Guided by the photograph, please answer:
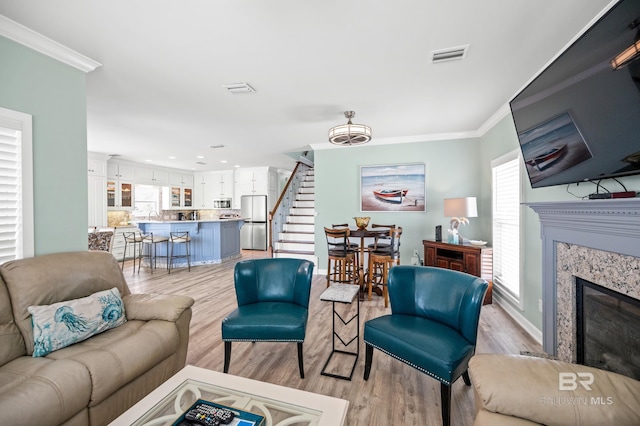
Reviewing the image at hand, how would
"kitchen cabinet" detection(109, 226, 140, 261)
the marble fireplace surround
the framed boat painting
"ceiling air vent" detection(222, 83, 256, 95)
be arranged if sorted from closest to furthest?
1. the marble fireplace surround
2. "ceiling air vent" detection(222, 83, 256, 95)
3. the framed boat painting
4. "kitchen cabinet" detection(109, 226, 140, 261)

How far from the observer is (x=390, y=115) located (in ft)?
12.2

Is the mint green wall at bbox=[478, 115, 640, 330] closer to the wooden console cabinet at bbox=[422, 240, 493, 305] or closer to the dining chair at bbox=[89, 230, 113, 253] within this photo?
the wooden console cabinet at bbox=[422, 240, 493, 305]

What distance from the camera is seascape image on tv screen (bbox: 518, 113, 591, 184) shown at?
1.74 metres

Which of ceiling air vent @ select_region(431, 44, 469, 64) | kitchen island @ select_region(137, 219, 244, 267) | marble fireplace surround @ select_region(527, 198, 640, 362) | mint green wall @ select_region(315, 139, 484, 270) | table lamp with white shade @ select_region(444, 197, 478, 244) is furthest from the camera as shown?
kitchen island @ select_region(137, 219, 244, 267)

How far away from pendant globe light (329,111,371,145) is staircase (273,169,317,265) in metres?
2.76

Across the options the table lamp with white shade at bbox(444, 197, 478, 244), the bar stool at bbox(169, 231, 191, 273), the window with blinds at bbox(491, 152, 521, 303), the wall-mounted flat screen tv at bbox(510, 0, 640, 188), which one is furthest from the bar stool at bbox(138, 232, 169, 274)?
the wall-mounted flat screen tv at bbox(510, 0, 640, 188)

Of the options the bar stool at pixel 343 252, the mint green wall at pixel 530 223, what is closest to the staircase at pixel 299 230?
the bar stool at pixel 343 252

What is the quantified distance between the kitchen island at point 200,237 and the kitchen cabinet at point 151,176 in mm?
1734

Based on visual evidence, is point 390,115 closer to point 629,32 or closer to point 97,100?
point 629,32

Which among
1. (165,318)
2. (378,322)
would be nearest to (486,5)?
(378,322)

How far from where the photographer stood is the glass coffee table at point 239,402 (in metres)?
1.15

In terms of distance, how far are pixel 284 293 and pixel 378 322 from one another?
0.92m

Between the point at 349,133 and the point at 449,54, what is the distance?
1.26 metres

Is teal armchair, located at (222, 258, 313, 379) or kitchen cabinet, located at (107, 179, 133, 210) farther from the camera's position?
kitchen cabinet, located at (107, 179, 133, 210)
